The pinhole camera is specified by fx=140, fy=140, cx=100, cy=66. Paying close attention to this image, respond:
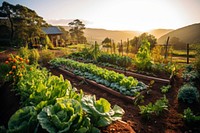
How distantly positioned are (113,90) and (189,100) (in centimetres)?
222

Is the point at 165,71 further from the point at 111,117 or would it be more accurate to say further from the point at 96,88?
the point at 111,117

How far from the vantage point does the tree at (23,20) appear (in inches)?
734

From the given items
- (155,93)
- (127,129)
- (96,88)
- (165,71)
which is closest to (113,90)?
(96,88)

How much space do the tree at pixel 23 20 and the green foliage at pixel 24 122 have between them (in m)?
19.6

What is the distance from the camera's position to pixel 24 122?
5.60 feet

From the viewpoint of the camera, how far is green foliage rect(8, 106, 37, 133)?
1658 millimetres

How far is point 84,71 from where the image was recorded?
689 cm

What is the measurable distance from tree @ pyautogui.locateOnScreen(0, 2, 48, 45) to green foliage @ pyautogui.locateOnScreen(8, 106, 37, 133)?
1958 centimetres

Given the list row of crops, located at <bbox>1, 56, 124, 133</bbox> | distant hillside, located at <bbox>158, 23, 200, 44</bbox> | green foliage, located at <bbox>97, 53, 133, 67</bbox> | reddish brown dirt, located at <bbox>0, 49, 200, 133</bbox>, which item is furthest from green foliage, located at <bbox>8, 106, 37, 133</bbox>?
distant hillside, located at <bbox>158, 23, 200, 44</bbox>

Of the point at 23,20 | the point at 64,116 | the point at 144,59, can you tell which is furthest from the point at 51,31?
the point at 64,116

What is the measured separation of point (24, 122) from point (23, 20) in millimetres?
20894

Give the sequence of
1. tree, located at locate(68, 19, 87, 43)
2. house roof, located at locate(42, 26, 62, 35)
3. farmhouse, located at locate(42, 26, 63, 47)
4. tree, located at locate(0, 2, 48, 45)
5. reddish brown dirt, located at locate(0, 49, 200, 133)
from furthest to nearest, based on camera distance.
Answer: tree, located at locate(68, 19, 87, 43)
house roof, located at locate(42, 26, 62, 35)
farmhouse, located at locate(42, 26, 63, 47)
tree, located at locate(0, 2, 48, 45)
reddish brown dirt, located at locate(0, 49, 200, 133)

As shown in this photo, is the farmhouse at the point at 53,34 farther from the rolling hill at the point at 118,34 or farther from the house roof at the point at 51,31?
the rolling hill at the point at 118,34

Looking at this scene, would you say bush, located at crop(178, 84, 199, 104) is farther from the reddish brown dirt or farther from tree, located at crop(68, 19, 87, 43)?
tree, located at crop(68, 19, 87, 43)
